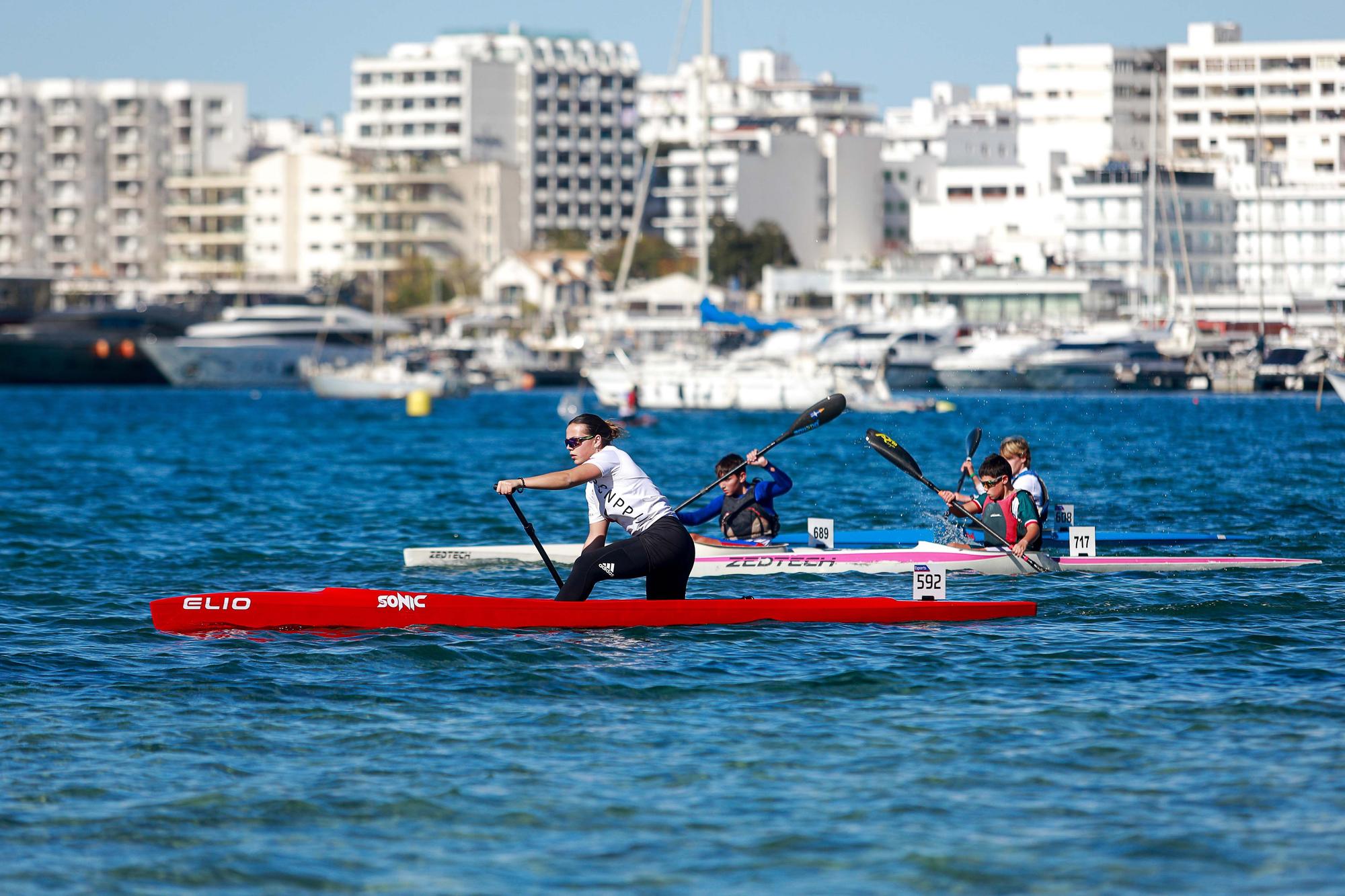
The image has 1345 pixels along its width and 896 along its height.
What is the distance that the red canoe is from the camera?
15.1m

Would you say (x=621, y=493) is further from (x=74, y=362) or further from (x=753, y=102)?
(x=753, y=102)

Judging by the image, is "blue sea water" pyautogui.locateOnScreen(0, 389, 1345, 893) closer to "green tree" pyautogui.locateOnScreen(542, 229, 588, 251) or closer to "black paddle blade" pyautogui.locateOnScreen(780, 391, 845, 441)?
"black paddle blade" pyautogui.locateOnScreen(780, 391, 845, 441)

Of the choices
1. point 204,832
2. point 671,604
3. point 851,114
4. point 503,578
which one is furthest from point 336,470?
point 851,114

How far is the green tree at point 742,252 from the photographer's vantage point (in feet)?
437

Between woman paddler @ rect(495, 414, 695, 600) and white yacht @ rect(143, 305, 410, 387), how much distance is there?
346ft

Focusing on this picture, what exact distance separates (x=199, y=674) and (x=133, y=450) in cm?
3855

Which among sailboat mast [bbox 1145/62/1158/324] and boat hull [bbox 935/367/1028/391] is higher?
sailboat mast [bbox 1145/62/1158/324]

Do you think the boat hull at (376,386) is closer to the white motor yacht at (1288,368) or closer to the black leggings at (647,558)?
the white motor yacht at (1288,368)

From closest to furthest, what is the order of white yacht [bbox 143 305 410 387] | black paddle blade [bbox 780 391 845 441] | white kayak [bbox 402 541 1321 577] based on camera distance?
white kayak [bbox 402 541 1321 577]
black paddle blade [bbox 780 391 845 441]
white yacht [bbox 143 305 410 387]

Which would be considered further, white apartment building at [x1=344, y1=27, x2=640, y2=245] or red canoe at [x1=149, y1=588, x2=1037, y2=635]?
white apartment building at [x1=344, y1=27, x2=640, y2=245]

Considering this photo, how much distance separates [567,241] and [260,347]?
3608cm

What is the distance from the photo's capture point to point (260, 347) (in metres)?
118

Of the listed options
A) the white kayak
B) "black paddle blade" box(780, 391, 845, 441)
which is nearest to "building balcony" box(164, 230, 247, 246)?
the white kayak

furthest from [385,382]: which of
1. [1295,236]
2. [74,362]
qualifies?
[1295,236]
